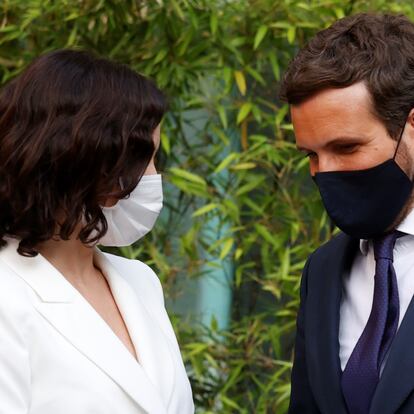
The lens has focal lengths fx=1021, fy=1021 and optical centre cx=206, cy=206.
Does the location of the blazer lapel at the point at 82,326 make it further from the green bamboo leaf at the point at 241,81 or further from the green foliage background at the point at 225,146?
the green bamboo leaf at the point at 241,81

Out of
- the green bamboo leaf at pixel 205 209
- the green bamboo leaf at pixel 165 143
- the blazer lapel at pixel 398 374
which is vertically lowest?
the green bamboo leaf at pixel 205 209

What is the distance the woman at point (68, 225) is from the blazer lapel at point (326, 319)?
1.10 ft

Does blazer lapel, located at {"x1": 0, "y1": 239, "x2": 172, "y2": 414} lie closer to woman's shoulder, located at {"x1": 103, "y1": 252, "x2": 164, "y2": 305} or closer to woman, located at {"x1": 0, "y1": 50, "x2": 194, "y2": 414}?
woman, located at {"x1": 0, "y1": 50, "x2": 194, "y2": 414}

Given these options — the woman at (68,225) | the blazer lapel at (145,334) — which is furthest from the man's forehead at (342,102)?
the blazer lapel at (145,334)

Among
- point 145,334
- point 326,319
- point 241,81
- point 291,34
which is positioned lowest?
point 145,334

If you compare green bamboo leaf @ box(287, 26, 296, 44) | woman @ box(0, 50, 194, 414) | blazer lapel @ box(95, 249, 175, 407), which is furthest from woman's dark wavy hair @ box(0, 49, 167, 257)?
green bamboo leaf @ box(287, 26, 296, 44)

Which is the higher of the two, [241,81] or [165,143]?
[241,81]

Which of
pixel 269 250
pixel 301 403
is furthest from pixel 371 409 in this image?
pixel 269 250

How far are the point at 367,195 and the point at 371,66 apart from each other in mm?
285

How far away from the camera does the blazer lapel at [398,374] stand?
7.02ft

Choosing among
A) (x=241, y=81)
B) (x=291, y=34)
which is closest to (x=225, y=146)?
(x=241, y=81)

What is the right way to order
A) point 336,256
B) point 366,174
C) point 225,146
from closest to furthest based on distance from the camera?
point 366,174
point 336,256
point 225,146

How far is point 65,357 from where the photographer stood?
7.09 feet

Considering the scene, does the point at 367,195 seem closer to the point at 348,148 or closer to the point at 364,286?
the point at 348,148
